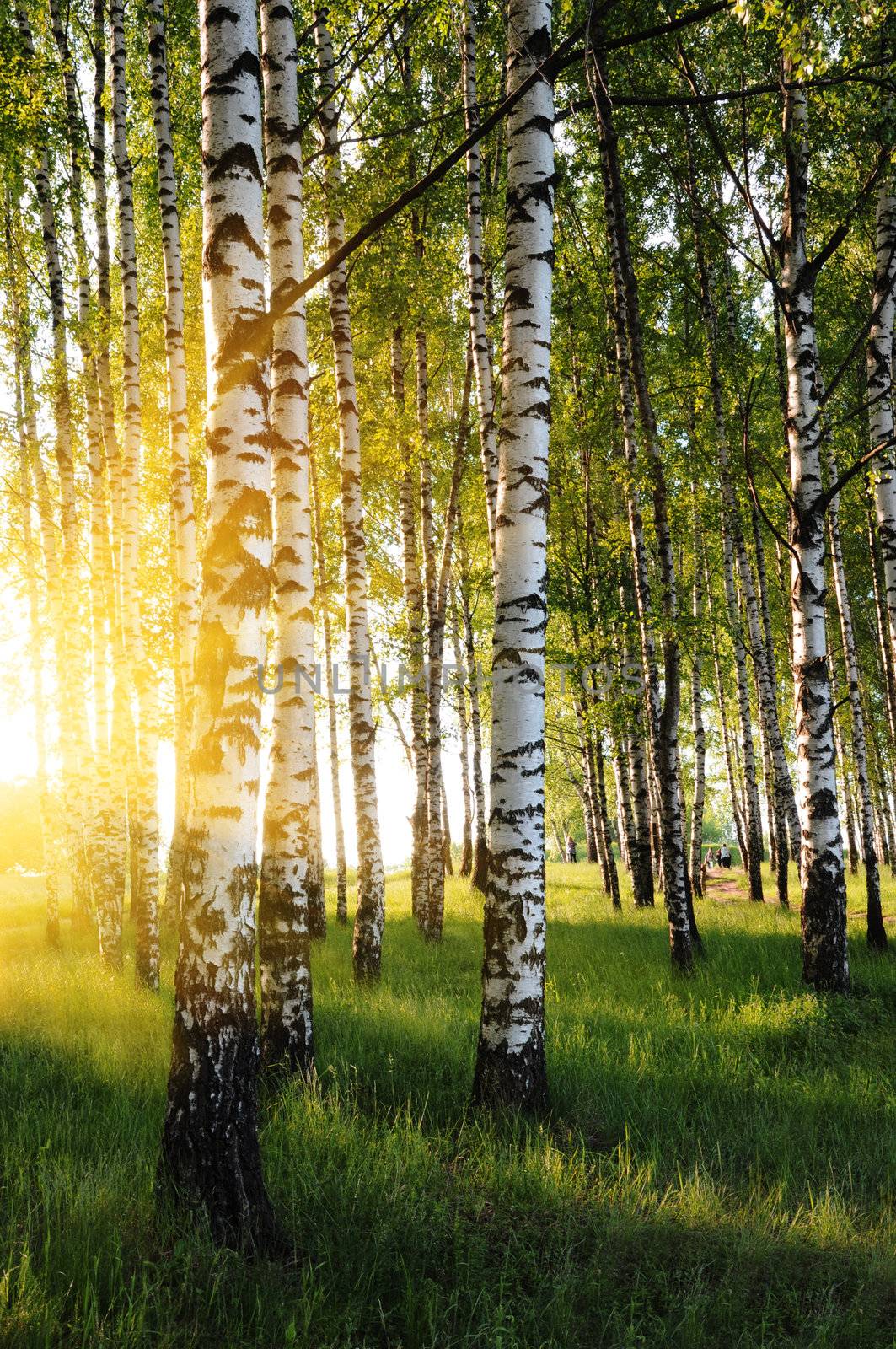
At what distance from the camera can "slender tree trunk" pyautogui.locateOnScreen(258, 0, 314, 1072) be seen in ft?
16.2

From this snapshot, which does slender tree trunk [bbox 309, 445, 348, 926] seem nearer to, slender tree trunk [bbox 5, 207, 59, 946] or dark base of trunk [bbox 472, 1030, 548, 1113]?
slender tree trunk [bbox 5, 207, 59, 946]

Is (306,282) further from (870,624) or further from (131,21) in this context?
(870,624)

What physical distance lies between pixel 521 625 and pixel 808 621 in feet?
14.7

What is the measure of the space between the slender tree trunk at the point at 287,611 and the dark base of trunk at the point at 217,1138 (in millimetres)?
1836

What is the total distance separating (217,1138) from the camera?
9.53 feet

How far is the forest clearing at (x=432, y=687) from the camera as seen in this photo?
9.65ft

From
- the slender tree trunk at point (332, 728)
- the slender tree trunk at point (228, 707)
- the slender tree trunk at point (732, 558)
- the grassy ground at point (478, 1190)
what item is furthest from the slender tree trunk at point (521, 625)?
the slender tree trunk at point (332, 728)

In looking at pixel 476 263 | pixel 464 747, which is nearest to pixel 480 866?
pixel 464 747

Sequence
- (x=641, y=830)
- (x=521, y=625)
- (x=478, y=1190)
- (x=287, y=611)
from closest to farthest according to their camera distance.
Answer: (x=478, y=1190), (x=521, y=625), (x=287, y=611), (x=641, y=830)

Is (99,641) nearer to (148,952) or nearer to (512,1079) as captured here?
(148,952)

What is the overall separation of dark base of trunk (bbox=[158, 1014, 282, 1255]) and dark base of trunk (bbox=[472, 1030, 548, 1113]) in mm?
1613

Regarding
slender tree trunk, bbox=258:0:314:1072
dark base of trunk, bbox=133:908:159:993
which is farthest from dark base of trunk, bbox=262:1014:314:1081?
dark base of trunk, bbox=133:908:159:993

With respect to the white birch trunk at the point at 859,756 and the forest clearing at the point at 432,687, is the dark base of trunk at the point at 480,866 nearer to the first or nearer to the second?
the forest clearing at the point at 432,687

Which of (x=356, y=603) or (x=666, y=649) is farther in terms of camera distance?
(x=666, y=649)
